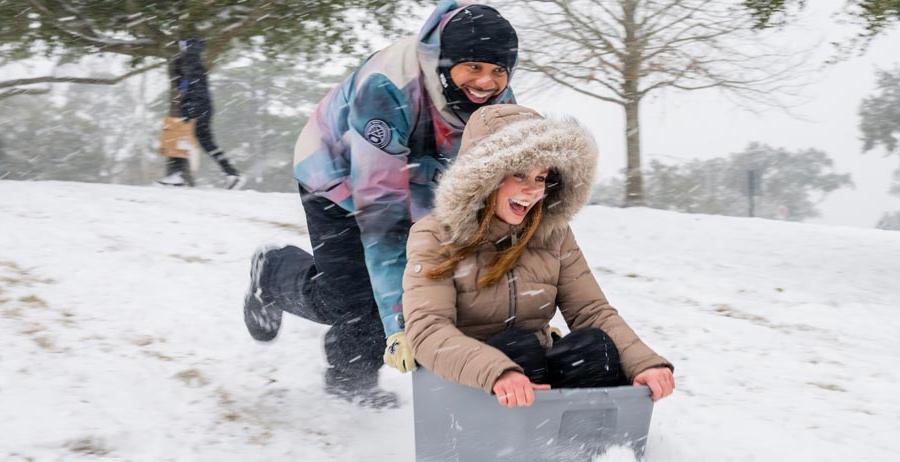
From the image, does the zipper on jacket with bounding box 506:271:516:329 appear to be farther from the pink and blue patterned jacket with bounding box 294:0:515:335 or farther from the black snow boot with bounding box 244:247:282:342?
the black snow boot with bounding box 244:247:282:342

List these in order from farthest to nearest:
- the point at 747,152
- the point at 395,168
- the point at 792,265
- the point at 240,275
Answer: the point at 747,152 → the point at 792,265 → the point at 240,275 → the point at 395,168

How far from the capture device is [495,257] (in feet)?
8.11

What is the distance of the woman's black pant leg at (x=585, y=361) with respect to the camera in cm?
227

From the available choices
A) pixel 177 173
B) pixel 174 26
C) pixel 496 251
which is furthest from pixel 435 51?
pixel 174 26

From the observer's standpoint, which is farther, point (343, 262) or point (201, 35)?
point (201, 35)

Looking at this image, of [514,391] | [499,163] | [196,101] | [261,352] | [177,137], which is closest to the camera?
[514,391]

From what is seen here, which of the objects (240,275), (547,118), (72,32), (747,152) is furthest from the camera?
(747,152)

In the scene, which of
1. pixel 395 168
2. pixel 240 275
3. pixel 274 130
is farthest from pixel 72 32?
pixel 274 130

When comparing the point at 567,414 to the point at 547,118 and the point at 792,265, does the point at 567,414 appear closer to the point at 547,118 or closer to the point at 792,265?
the point at 547,118

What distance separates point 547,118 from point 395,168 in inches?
22.2

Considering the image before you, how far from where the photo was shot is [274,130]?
41031mm

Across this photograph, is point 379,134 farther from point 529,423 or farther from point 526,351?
point 529,423

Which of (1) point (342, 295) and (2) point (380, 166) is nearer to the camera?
(2) point (380, 166)

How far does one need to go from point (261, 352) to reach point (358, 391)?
2.52ft
